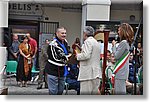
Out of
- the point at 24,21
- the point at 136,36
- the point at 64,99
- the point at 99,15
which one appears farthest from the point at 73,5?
the point at 64,99

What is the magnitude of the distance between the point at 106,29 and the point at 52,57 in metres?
1.04

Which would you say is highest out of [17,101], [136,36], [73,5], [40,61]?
[73,5]

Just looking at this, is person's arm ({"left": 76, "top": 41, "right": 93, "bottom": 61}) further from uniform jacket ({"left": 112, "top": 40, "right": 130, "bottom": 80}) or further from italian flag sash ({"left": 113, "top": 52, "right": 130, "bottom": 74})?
italian flag sash ({"left": 113, "top": 52, "right": 130, "bottom": 74})

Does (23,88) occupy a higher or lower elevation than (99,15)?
lower

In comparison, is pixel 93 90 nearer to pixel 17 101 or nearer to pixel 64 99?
pixel 64 99

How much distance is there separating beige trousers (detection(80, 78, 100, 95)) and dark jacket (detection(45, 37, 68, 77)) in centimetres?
46

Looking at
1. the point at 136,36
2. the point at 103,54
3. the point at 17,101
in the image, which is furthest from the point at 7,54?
the point at 136,36

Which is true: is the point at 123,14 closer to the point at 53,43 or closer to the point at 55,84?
the point at 53,43

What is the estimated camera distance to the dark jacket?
18.5 feet

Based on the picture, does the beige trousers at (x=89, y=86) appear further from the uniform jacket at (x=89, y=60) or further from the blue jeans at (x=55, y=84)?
the blue jeans at (x=55, y=84)

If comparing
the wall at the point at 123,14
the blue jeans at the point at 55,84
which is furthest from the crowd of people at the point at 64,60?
the wall at the point at 123,14

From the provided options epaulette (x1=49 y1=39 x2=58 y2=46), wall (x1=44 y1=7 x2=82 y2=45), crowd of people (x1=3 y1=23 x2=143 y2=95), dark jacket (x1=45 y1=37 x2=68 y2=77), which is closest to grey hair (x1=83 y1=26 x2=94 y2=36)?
Answer: crowd of people (x1=3 y1=23 x2=143 y2=95)

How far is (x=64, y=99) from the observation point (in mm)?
5750

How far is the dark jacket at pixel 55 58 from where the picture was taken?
5645mm
